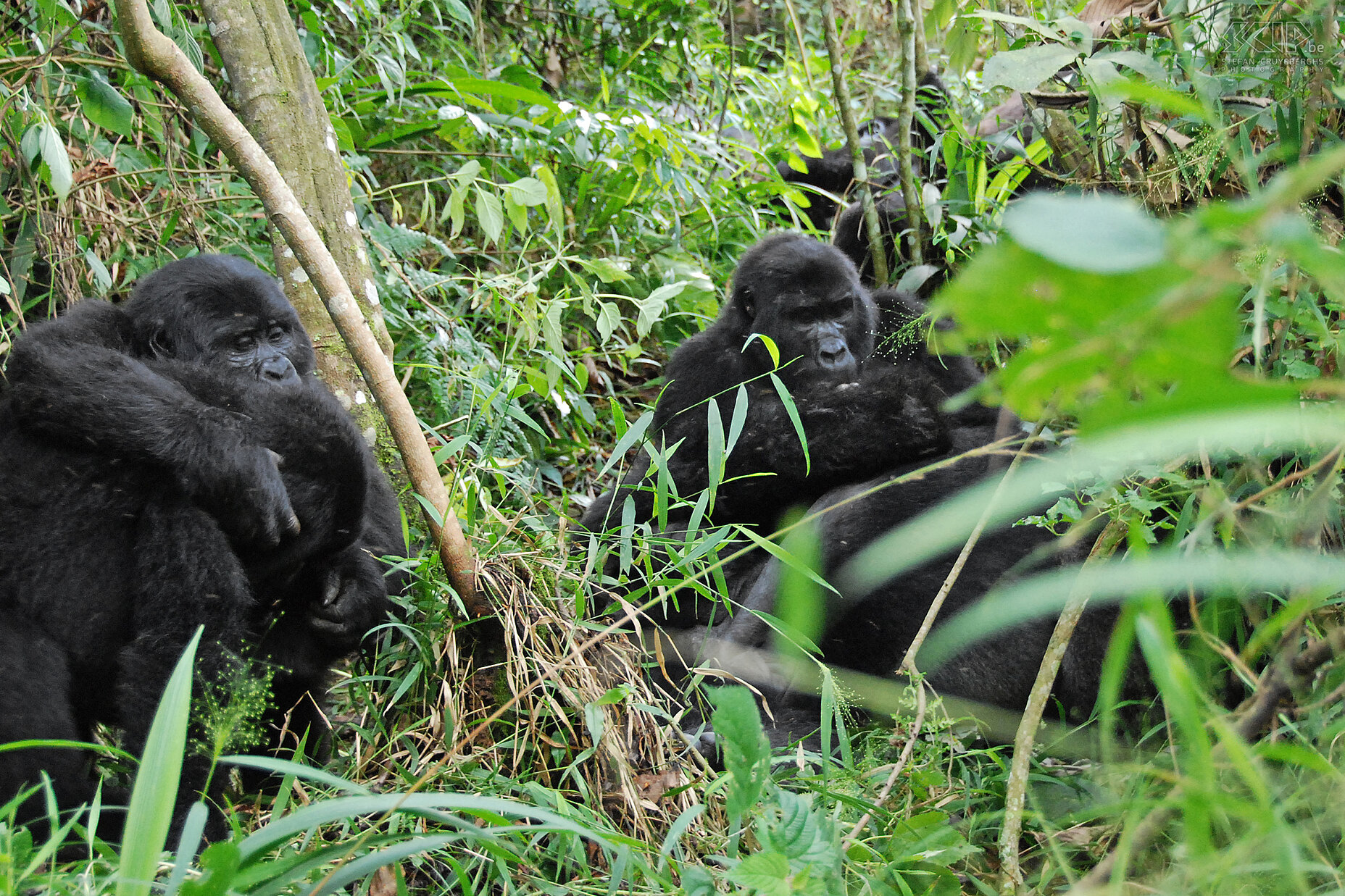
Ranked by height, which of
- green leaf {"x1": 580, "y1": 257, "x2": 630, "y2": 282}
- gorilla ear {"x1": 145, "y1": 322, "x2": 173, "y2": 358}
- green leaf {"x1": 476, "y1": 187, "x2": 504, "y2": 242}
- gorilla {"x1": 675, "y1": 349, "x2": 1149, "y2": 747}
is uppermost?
green leaf {"x1": 476, "y1": 187, "x2": 504, "y2": 242}

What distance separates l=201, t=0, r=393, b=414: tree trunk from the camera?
9.29 feet

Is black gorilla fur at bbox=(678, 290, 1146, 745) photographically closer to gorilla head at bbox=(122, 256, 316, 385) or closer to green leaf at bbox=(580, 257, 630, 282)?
green leaf at bbox=(580, 257, 630, 282)

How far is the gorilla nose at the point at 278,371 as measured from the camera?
2.67 metres

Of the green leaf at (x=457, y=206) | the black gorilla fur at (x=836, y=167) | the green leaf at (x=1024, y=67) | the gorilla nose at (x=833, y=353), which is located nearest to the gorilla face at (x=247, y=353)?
the green leaf at (x=457, y=206)

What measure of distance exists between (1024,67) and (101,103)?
236 centimetres

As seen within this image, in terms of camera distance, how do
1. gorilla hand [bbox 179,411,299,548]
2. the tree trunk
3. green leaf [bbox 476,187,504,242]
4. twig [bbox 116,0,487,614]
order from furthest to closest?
green leaf [bbox 476,187,504,242], the tree trunk, gorilla hand [bbox 179,411,299,548], twig [bbox 116,0,487,614]

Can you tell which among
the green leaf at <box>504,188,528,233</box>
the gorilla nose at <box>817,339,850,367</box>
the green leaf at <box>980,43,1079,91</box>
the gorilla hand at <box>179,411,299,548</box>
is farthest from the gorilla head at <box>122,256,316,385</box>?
the green leaf at <box>980,43,1079,91</box>

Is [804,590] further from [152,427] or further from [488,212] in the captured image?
[488,212]

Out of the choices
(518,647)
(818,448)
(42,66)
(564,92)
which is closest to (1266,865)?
(518,647)

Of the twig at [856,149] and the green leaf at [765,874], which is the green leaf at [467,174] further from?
the green leaf at [765,874]

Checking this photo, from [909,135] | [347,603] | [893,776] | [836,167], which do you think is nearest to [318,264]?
[347,603]

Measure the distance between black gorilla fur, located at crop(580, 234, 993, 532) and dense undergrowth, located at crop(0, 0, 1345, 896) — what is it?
0.29 metres

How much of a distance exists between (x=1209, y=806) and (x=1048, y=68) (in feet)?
5.70

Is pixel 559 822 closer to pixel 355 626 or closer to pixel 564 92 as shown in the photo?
pixel 355 626
